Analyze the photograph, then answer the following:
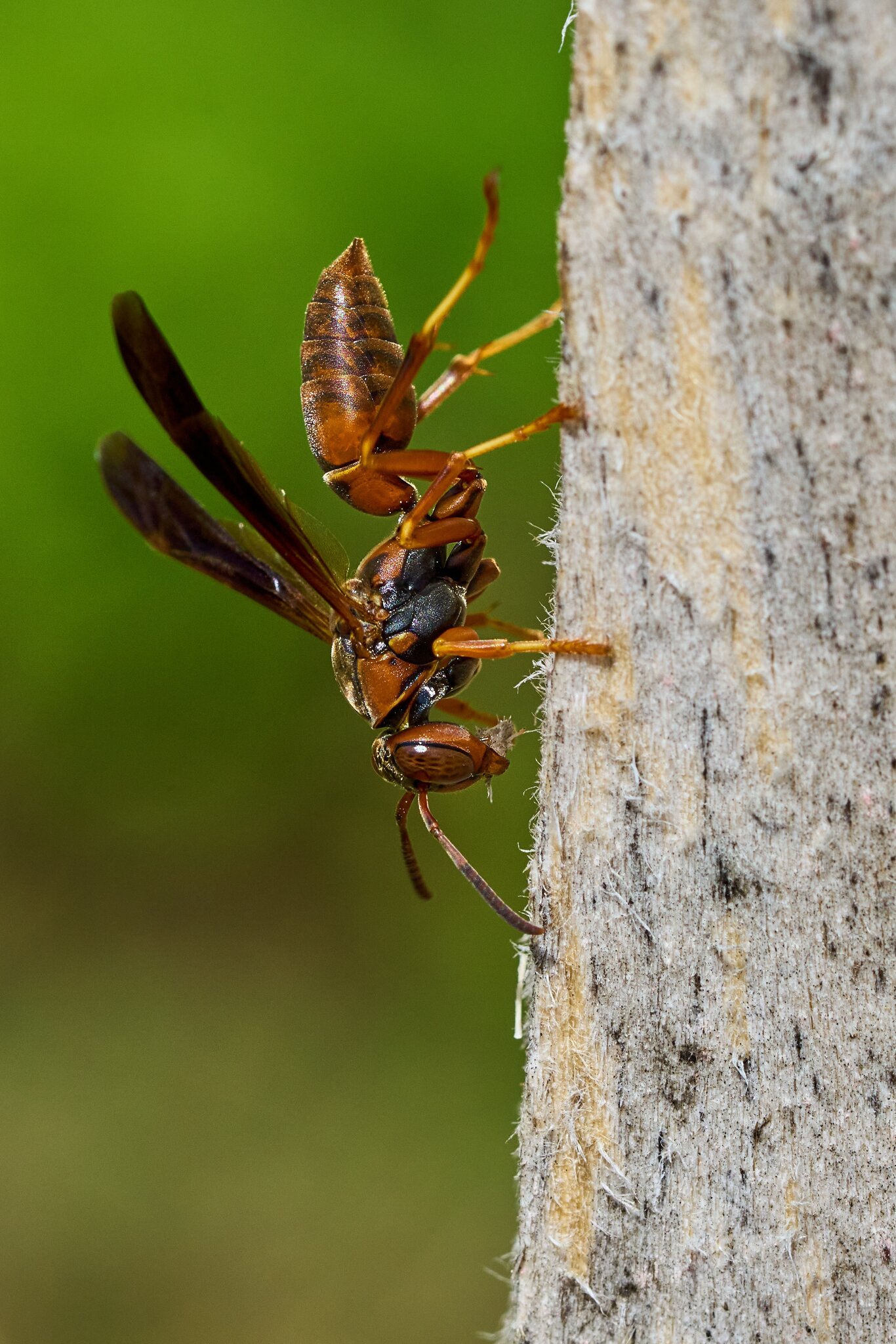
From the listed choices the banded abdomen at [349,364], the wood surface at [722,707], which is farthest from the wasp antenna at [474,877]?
the banded abdomen at [349,364]

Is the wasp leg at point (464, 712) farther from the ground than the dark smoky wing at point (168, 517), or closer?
closer

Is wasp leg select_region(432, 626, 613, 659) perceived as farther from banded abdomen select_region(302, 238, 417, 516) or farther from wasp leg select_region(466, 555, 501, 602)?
banded abdomen select_region(302, 238, 417, 516)

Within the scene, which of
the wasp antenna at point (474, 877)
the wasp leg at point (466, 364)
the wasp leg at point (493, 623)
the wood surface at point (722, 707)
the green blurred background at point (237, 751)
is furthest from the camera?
the green blurred background at point (237, 751)

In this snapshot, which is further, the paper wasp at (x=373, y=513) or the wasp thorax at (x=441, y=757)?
the wasp thorax at (x=441, y=757)

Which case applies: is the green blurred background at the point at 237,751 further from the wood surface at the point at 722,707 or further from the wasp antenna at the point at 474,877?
the wood surface at the point at 722,707

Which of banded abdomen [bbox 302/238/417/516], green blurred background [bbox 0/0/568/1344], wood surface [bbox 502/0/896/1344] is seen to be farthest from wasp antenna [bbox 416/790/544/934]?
green blurred background [bbox 0/0/568/1344]

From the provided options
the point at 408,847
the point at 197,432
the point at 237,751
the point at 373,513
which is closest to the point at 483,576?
the point at 373,513

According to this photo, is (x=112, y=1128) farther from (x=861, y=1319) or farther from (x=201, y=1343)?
(x=861, y=1319)
